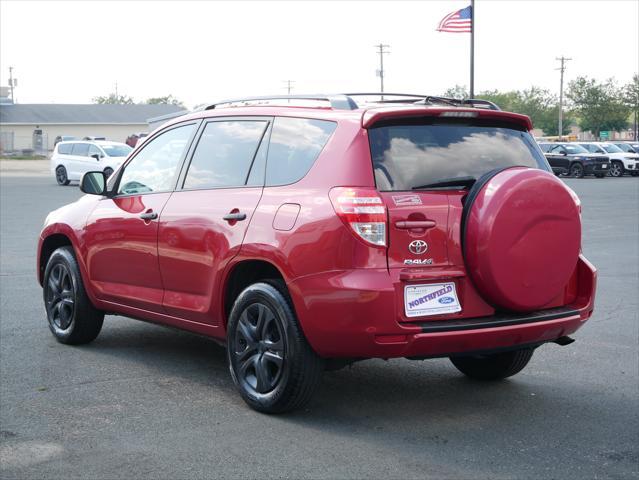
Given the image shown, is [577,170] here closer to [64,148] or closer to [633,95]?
[64,148]

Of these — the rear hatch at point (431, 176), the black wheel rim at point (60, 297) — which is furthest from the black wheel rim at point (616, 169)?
the rear hatch at point (431, 176)

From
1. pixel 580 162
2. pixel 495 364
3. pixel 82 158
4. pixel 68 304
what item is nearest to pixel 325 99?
pixel 495 364

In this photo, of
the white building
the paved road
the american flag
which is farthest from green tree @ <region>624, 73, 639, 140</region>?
the paved road

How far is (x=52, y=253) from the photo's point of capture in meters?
7.89

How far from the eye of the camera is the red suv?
5.08 meters

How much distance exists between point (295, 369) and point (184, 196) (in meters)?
1.66

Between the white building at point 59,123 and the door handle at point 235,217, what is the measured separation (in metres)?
89.5

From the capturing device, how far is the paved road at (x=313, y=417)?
4664 mm

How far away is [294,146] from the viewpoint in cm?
573

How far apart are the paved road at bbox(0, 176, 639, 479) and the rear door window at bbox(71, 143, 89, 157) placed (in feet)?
95.9

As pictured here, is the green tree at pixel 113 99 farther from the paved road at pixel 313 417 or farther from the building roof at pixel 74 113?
the paved road at pixel 313 417

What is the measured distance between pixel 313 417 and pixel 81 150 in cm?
3282

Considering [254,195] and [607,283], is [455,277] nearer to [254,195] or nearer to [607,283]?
[254,195]

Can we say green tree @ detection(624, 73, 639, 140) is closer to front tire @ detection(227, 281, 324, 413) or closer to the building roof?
the building roof
